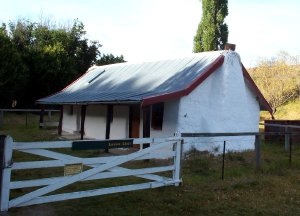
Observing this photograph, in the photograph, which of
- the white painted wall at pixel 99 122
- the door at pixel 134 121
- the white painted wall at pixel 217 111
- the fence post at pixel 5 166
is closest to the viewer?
the fence post at pixel 5 166

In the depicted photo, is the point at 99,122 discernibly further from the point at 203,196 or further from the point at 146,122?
the point at 203,196

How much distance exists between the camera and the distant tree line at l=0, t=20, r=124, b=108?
111ft

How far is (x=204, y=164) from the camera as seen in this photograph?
12.9 m

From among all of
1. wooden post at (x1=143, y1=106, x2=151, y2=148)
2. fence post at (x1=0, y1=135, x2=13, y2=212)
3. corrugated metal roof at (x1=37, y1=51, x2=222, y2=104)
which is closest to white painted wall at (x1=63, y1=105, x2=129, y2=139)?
corrugated metal roof at (x1=37, y1=51, x2=222, y2=104)

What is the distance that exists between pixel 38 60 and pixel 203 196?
103ft

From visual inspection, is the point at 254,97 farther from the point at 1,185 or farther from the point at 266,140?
the point at 1,185

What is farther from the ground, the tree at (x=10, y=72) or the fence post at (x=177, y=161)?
the tree at (x=10, y=72)

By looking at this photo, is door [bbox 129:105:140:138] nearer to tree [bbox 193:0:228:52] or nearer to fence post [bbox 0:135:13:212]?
fence post [bbox 0:135:13:212]

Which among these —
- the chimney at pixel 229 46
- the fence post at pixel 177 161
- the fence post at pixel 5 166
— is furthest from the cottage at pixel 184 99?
the fence post at pixel 5 166

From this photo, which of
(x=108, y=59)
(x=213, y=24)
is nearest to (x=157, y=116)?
(x=213, y=24)

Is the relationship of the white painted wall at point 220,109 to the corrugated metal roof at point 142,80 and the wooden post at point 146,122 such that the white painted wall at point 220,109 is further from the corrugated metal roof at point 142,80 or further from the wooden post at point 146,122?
the wooden post at point 146,122

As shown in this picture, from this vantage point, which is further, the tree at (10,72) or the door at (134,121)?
the tree at (10,72)

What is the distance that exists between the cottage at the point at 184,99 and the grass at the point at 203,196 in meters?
3.30

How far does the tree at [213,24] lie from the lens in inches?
1267
